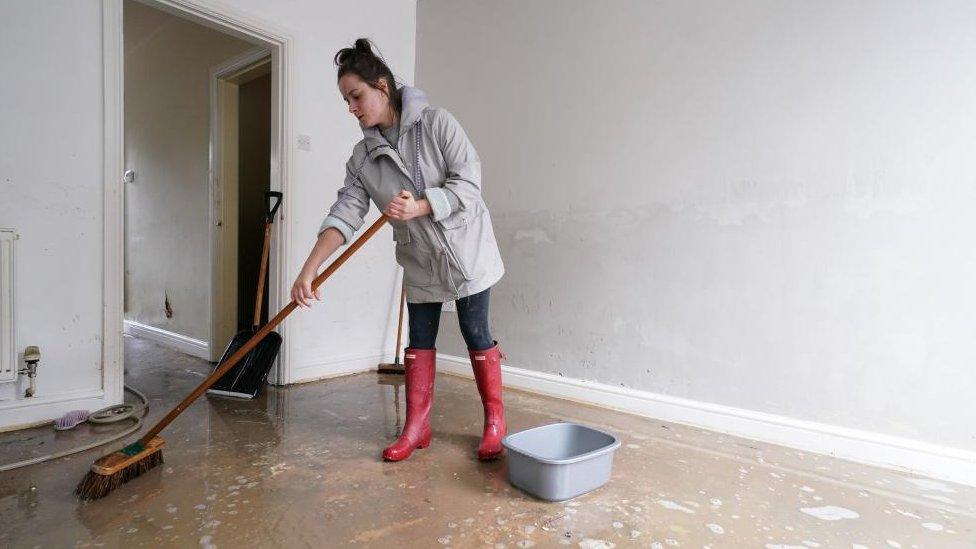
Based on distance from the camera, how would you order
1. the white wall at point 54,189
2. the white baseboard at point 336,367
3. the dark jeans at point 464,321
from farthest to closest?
1. the white baseboard at point 336,367
2. the white wall at point 54,189
3. the dark jeans at point 464,321

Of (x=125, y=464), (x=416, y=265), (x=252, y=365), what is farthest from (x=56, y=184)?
(x=416, y=265)

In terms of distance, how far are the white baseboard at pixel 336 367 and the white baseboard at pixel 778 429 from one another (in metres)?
0.94

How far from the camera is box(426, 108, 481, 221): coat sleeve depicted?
57.5 inches

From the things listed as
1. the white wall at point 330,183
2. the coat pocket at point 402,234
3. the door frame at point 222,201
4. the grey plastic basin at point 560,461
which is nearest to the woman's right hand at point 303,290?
the coat pocket at point 402,234

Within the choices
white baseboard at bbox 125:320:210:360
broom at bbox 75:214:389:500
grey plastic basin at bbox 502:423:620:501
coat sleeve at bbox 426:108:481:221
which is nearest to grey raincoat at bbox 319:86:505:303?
coat sleeve at bbox 426:108:481:221

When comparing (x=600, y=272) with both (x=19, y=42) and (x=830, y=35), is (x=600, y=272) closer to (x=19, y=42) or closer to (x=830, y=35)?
(x=830, y=35)

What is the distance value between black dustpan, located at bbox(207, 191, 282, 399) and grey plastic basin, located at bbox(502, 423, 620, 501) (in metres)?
1.45

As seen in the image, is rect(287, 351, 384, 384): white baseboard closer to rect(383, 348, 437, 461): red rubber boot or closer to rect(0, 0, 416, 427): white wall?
rect(0, 0, 416, 427): white wall

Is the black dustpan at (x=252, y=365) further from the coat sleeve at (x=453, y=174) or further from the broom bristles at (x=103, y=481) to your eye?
the coat sleeve at (x=453, y=174)

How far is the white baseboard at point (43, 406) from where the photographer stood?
1837 millimetres

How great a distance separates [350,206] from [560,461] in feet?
3.37

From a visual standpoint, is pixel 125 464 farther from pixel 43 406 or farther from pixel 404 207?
pixel 404 207

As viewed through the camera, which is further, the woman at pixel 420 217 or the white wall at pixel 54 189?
the white wall at pixel 54 189

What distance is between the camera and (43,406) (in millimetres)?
1911
